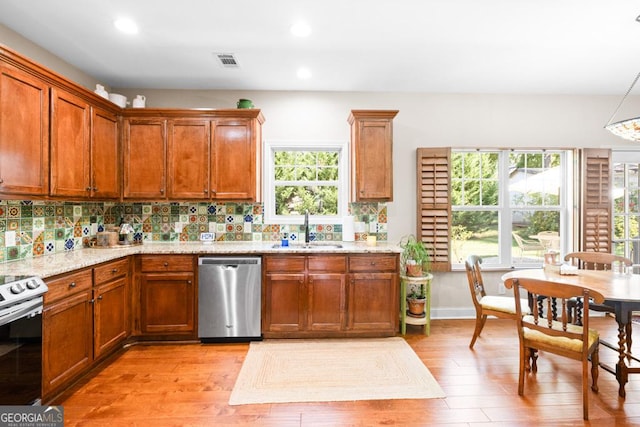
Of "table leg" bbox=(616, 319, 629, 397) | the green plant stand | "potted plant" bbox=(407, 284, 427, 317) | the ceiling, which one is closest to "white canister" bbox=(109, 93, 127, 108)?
the ceiling

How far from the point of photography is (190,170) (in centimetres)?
358

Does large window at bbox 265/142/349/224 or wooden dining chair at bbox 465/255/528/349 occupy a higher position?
large window at bbox 265/142/349/224

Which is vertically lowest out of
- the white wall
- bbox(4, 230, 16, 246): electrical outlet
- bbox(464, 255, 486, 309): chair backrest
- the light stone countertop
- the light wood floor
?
the light wood floor

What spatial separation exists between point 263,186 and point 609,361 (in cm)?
368

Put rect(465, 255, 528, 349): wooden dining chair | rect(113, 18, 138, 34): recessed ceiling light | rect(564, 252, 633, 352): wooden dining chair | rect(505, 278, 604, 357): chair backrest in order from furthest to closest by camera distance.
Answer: rect(465, 255, 528, 349): wooden dining chair, rect(564, 252, 633, 352): wooden dining chair, rect(113, 18, 138, 34): recessed ceiling light, rect(505, 278, 604, 357): chair backrest

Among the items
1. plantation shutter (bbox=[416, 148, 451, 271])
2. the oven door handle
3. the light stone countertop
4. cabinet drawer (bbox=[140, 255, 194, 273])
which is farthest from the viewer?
plantation shutter (bbox=[416, 148, 451, 271])

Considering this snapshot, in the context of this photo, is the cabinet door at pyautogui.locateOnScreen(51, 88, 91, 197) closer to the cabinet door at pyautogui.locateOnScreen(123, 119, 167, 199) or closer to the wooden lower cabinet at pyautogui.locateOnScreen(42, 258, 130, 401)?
the cabinet door at pyautogui.locateOnScreen(123, 119, 167, 199)

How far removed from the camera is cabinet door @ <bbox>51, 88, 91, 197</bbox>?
2.65 m

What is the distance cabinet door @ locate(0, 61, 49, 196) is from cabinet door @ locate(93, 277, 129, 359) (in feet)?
3.00

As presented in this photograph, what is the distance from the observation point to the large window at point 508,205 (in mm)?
4168

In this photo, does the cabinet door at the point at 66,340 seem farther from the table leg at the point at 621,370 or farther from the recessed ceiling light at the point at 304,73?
the table leg at the point at 621,370

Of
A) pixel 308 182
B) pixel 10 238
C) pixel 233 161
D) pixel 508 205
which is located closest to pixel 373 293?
pixel 308 182

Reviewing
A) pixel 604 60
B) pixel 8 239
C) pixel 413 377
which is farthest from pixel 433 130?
pixel 8 239

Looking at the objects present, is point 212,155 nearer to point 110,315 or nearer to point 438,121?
point 110,315
